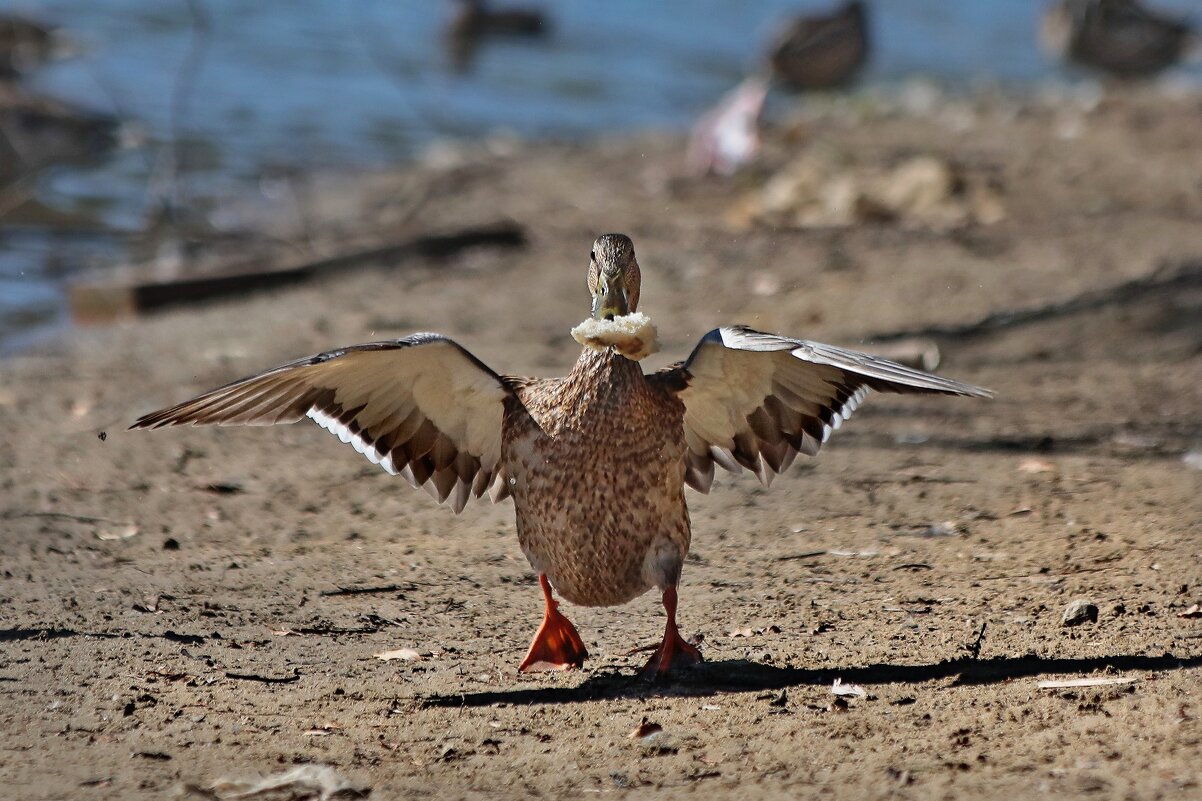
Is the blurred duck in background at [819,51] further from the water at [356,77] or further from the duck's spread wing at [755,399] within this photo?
the duck's spread wing at [755,399]

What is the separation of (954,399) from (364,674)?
3.24 metres

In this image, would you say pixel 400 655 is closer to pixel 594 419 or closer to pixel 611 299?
pixel 594 419

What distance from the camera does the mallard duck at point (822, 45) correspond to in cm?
1421

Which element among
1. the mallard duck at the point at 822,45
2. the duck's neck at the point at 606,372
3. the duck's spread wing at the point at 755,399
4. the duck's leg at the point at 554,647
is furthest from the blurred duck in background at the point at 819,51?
the duck's leg at the point at 554,647

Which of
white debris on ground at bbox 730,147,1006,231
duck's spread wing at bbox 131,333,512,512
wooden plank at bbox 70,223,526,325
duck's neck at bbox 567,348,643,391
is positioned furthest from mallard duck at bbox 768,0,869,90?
duck's neck at bbox 567,348,643,391

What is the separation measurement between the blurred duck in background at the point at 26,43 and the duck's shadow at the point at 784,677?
12.6 metres

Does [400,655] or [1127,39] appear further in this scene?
[1127,39]

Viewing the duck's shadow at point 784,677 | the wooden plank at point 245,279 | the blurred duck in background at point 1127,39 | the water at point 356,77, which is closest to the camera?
the duck's shadow at point 784,677

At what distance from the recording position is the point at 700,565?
484 centimetres

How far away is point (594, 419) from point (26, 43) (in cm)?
1324

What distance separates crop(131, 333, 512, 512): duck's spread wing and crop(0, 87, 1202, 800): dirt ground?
46 cm

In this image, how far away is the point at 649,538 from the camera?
3957mm

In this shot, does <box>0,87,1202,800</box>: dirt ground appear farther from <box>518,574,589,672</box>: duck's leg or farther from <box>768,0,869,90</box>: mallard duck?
<box>768,0,869,90</box>: mallard duck

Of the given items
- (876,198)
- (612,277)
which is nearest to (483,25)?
(876,198)
